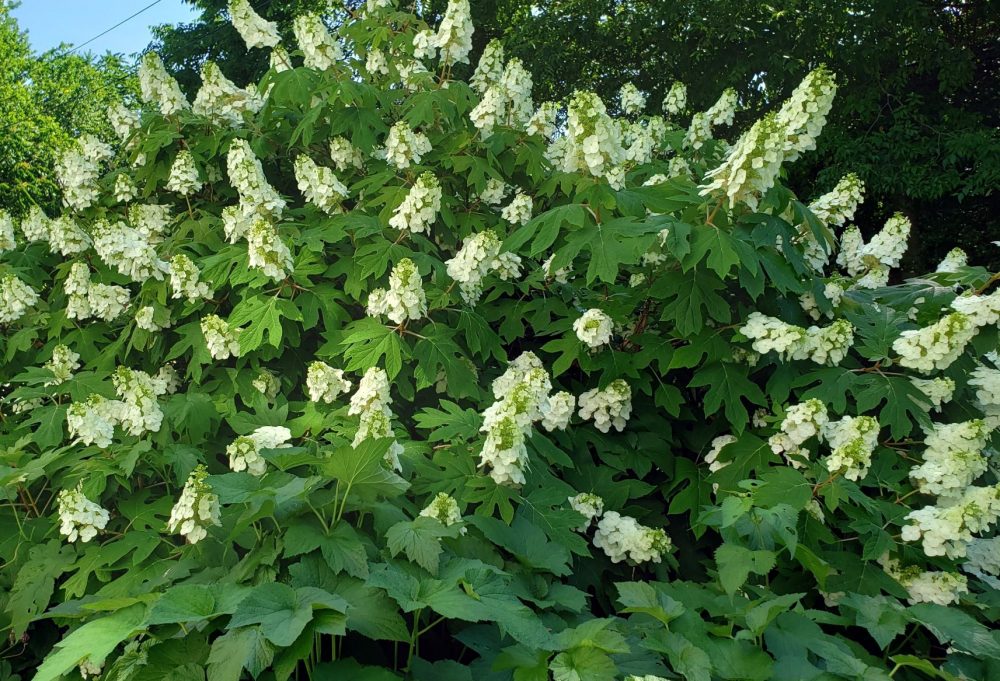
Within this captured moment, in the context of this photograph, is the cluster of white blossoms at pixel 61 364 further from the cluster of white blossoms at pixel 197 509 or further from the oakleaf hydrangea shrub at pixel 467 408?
the cluster of white blossoms at pixel 197 509

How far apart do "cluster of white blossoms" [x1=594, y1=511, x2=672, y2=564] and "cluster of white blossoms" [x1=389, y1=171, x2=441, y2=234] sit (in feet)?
5.52

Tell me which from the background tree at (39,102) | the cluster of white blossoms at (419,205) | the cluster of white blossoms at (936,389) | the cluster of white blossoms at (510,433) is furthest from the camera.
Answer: the background tree at (39,102)

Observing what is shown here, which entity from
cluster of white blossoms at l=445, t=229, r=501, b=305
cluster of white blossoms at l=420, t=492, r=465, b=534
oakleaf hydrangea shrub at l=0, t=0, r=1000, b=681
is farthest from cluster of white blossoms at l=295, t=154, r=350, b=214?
cluster of white blossoms at l=420, t=492, r=465, b=534

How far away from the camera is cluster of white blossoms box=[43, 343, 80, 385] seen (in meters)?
4.09

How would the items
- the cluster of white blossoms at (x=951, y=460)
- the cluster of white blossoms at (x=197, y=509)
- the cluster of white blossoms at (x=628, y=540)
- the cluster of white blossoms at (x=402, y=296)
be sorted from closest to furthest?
the cluster of white blossoms at (x=197, y=509)
the cluster of white blossoms at (x=951, y=460)
the cluster of white blossoms at (x=628, y=540)
the cluster of white blossoms at (x=402, y=296)

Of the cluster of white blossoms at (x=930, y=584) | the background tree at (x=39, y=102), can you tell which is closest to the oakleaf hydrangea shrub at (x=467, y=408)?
the cluster of white blossoms at (x=930, y=584)

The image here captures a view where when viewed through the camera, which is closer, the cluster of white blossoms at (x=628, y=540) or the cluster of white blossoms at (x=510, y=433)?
the cluster of white blossoms at (x=510, y=433)

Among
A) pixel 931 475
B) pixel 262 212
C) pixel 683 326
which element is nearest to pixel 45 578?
pixel 262 212

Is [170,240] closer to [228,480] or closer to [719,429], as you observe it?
[228,480]

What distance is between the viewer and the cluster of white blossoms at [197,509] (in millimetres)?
2498

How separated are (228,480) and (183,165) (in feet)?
9.15

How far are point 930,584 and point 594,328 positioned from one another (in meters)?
1.62

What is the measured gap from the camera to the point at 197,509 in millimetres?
2520

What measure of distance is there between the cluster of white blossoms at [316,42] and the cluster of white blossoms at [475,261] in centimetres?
178
